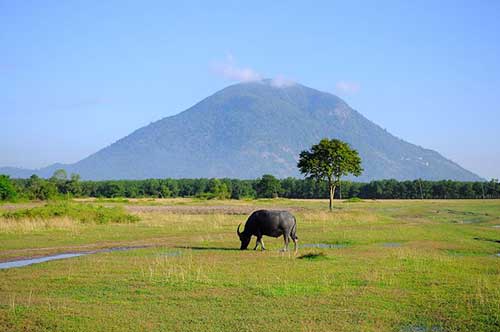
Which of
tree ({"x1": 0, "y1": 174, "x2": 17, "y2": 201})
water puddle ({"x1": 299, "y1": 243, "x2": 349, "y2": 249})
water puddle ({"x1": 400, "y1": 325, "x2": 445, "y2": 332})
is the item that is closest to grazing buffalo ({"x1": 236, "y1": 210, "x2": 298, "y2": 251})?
water puddle ({"x1": 299, "y1": 243, "x2": 349, "y2": 249})

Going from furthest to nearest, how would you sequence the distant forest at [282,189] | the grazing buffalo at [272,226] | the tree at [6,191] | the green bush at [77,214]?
the distant forest at [282,189]
the tree at [6,191]
the green bush at [77,214]
the grazing buffalo at [272,226]

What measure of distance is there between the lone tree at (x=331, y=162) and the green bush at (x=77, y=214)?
22540 millimetres

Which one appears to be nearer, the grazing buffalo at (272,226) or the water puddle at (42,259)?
the water puddle at (42,259)

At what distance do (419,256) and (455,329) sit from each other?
34.4 ft

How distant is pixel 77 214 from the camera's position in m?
39.9

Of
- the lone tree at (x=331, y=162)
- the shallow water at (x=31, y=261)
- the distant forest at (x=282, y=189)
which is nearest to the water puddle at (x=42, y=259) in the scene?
the shallow water at (x=31, y=261)

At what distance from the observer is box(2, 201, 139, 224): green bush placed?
3856 cm

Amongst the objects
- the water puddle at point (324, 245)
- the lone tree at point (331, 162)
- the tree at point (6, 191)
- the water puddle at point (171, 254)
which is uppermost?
the lone tree at point (331, 162)

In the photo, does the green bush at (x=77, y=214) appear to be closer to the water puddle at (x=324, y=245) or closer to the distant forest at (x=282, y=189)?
the water puddle at (x=324, y=245)

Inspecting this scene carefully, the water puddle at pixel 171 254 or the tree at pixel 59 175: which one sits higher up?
the tree at pixel 59 175

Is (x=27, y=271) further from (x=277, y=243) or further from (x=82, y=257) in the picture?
(x=277, y=243)

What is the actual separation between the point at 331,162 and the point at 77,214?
28.0m

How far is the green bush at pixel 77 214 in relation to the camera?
127 feet

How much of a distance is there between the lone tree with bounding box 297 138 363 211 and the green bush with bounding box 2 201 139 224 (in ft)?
73.9
